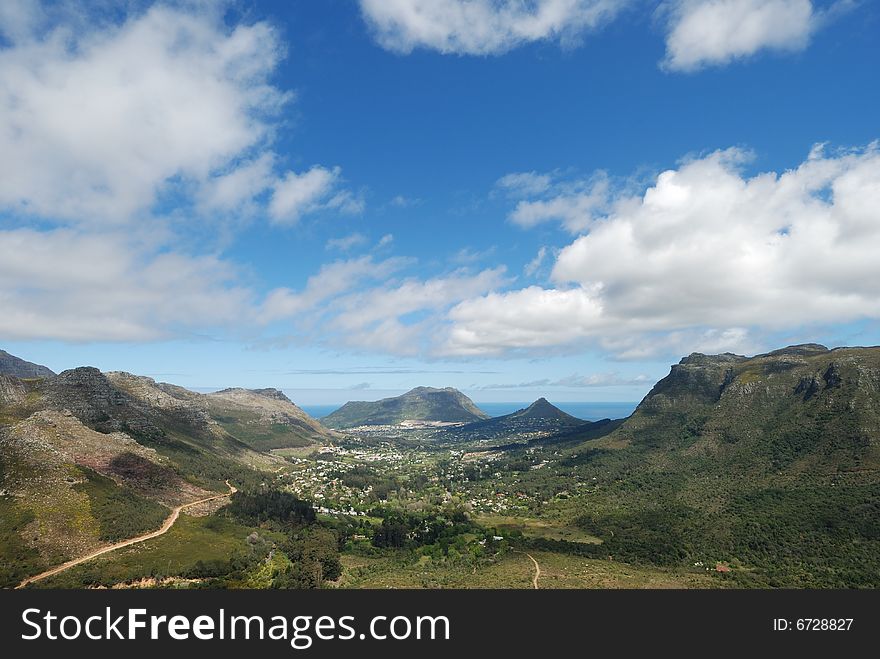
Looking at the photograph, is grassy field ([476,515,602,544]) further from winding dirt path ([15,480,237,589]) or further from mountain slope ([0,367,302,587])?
mountain slope ([0,367,302,587])

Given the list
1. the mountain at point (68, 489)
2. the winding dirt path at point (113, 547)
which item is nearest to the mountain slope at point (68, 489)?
the mountain at point (68, 489)

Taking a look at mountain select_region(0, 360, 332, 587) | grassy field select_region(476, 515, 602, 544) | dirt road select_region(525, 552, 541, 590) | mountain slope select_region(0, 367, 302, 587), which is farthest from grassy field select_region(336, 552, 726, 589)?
mountain select_region(0, 360, 332, 587)

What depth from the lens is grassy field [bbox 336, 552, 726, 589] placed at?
10962 cm

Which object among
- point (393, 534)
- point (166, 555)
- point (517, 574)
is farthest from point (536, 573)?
point (166, 555)

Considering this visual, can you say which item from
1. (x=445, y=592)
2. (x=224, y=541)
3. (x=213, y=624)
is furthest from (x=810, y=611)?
(x=224, y=541)

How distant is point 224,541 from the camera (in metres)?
137

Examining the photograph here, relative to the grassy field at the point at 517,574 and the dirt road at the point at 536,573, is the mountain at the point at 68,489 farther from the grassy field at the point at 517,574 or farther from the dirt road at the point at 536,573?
the dirt road at the point at 536,573

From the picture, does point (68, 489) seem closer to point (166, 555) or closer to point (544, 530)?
point (166, 555)

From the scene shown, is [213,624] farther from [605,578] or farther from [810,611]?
[605,578]

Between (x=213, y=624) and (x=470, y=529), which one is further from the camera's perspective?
(x=470, y=529)

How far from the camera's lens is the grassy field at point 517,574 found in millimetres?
109625

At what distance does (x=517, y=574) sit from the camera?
118875 mm

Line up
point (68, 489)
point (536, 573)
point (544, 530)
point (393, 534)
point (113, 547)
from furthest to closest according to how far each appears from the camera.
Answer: point (544, 530) → point (393, 534) → point (68, 489) → point (536, 573) → point (113, 547)

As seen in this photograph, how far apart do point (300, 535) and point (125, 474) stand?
6841cm
